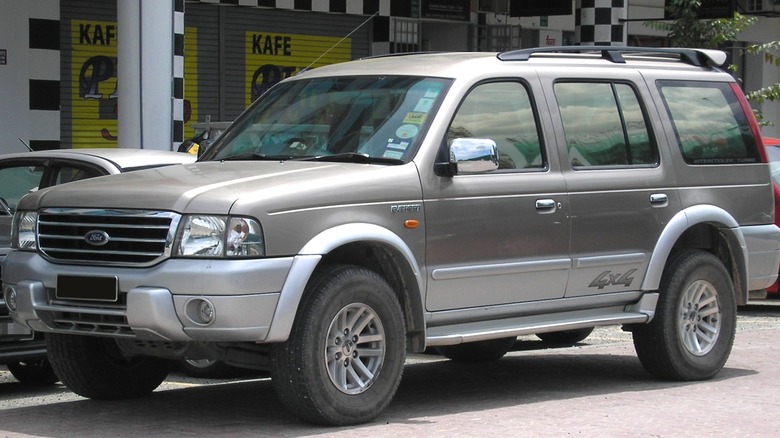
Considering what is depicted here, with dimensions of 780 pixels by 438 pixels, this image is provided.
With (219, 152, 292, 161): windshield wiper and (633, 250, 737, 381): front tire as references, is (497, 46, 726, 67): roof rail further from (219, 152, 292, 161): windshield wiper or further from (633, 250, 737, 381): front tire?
(219, 152, 292, 161): windshield wiper

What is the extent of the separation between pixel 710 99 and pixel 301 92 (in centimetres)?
275

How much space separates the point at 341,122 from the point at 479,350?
2566mm

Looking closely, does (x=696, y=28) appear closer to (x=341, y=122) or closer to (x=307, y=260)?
(x=341, y=122)

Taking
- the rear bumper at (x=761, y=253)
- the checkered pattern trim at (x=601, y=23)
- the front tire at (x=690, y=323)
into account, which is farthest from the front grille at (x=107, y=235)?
the checkered pattern trim at (x=601, y=23)

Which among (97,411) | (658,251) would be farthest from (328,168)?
(658,251)

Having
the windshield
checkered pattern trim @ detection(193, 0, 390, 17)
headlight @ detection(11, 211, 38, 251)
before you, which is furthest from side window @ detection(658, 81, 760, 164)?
checkered pattern trim @ detection(193, 0, 390, 17)

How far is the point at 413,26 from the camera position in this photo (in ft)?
66.2

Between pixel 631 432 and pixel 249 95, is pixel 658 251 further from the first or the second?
pixel 249 95

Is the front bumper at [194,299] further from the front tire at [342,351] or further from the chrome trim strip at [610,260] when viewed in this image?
the chrome trim strip at [610,260]

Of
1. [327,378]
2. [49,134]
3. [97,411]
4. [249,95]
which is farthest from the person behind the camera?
[249,95]

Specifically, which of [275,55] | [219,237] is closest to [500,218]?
[219,237]

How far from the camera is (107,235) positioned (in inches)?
258

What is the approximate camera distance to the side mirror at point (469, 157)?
7.10 m

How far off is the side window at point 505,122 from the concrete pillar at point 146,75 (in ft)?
18.9
